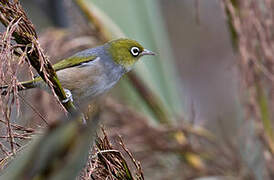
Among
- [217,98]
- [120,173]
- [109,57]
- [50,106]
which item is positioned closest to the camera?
[120,173]

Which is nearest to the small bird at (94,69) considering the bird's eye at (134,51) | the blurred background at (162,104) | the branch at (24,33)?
the bird's eye at (134,51)

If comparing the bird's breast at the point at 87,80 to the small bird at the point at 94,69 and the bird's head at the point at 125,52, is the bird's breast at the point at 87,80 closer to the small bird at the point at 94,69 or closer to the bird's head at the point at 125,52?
the small bird at the point at 94,69

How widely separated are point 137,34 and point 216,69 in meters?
5.23

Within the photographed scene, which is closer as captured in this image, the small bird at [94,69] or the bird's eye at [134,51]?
the small bird at [94,69]

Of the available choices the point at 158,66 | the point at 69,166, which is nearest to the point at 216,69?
the point at 158,66

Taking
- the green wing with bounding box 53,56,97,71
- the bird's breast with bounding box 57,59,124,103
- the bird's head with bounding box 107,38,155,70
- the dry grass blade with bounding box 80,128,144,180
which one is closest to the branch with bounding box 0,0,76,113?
the dry grass blade with bounding box 80,128,144,180

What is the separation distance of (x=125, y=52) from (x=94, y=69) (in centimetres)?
36

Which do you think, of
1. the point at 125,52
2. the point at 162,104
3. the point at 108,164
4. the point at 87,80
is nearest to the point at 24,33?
the point at 108,164

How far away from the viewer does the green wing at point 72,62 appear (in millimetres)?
3357

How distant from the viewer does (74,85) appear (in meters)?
3.23

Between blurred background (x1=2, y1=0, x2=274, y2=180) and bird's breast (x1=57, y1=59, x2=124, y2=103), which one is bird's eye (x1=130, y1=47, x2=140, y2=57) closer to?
bird's breast (x1=57, y1=59, x2=124, y2=103)

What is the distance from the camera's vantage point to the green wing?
11.0 feet

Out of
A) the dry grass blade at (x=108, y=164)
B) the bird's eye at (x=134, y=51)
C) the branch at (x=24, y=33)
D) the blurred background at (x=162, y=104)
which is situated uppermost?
the branch at (x=24, y=33)

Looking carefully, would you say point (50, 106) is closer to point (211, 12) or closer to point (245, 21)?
point (245, 21)
